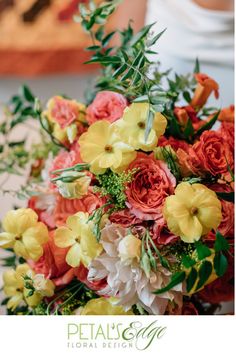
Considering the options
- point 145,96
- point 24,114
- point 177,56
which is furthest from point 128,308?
point 177,56

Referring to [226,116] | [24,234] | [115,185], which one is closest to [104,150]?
[115,185]

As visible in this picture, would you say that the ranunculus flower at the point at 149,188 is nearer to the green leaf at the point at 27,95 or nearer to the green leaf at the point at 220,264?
the green leaf at the point at 220,264

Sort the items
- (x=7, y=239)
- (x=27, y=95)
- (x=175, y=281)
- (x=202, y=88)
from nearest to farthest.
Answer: (x=175, y=281)
(x=7, y=239)
(x=202, y=88)
(x=27, y=95)

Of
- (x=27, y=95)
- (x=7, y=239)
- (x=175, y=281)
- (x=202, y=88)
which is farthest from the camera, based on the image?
(x=27, y=95)

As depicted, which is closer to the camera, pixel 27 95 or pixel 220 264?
pixel 220 264

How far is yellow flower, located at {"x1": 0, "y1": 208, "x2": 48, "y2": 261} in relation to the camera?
640 millimetres

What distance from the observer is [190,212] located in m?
0.57

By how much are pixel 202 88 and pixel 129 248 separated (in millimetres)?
291

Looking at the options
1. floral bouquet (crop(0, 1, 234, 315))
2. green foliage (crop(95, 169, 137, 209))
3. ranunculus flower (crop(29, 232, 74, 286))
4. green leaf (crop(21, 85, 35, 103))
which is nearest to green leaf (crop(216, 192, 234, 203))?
floral bouquet (crop(0, 1, 234, 315))

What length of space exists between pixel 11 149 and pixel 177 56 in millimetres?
412

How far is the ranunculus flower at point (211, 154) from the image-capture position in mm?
621

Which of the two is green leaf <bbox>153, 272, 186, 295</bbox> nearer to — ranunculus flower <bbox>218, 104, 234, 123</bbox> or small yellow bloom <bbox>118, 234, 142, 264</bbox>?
small yellow bloom <bbox>118, 234, 142, 264</bbox>

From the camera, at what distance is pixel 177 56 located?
112cm
